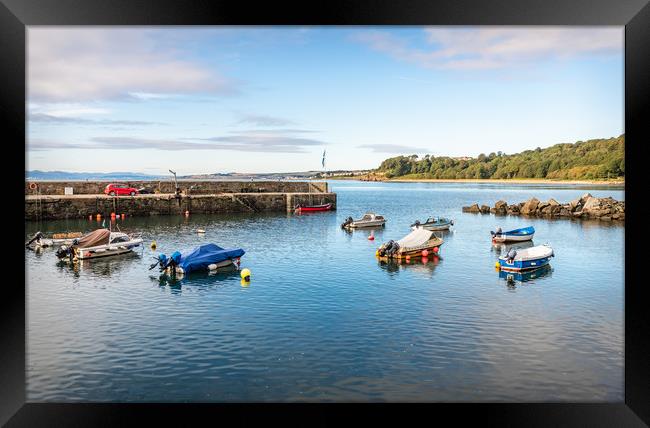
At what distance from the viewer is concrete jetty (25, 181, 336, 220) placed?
33406mm

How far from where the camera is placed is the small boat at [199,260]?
18.5m

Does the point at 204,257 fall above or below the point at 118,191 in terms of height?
below

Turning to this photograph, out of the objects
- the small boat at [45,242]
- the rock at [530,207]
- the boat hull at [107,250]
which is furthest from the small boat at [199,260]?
the rock at [530,207]

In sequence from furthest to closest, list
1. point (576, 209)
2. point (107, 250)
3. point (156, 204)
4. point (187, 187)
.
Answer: point (187, 187)
point (576, 209)
point (156, 204)
point (107, 250)

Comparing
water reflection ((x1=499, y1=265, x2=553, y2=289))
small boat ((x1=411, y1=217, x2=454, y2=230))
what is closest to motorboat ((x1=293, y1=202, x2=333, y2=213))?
small boat ((x1=411, y1=217, x2=454, y2=230))

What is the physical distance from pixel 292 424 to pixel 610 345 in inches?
344

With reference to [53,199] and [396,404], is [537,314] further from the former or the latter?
[53,199]

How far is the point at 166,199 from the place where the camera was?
37656mm

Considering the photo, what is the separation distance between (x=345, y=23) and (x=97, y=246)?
756 inches

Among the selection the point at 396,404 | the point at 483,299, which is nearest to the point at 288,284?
the point at 483,299

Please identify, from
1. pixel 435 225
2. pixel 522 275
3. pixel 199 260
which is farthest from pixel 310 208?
pixel 522 275

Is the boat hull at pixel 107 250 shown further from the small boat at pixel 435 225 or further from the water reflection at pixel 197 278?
the small boat at pixel 435 225

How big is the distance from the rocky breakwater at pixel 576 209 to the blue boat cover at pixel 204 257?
31.5m

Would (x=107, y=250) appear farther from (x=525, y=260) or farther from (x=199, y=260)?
(x=525, y=260)
